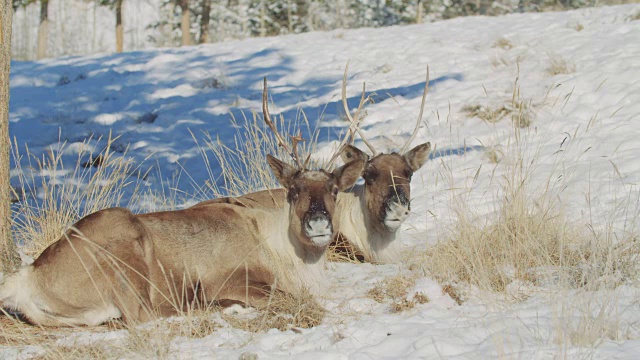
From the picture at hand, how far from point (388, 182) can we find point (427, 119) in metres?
4.52

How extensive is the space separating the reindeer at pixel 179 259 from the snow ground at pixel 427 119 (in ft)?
1.35

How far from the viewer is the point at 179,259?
5.69m

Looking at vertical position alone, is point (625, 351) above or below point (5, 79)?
below

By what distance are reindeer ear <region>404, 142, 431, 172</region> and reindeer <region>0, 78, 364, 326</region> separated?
54.3 inches

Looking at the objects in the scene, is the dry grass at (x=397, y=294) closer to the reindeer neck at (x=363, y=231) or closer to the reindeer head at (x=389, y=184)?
the reindeer head at (x=389, y=184)

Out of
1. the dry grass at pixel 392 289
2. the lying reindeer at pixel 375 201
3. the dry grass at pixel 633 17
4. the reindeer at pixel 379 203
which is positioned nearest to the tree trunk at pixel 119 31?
the dry grass at pixel 633 17

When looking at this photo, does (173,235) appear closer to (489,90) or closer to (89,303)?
(89,303)

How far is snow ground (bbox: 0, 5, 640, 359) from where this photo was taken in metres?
4.42

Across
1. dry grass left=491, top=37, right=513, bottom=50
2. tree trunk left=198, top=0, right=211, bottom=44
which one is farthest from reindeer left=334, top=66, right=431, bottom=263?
tree trunk left=198, top=0, right=211, bottom=44

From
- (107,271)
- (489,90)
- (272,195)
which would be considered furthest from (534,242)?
(489,90)

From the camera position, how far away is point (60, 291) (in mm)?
5129

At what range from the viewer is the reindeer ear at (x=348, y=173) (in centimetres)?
621

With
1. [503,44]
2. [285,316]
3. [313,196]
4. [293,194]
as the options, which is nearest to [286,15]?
[503,44]

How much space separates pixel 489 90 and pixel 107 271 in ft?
26.6
